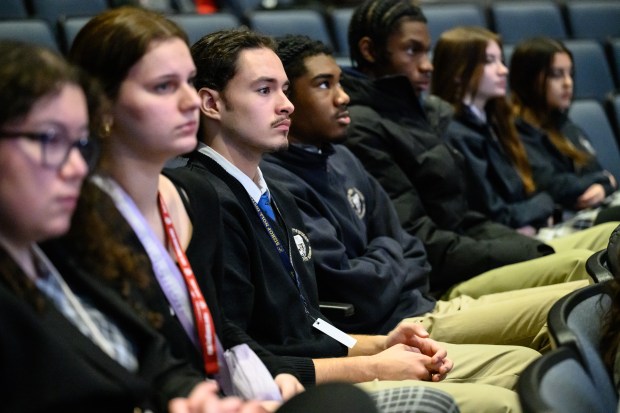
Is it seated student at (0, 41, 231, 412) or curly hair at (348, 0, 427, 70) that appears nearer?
seated student at (0, 41, 231, 412)

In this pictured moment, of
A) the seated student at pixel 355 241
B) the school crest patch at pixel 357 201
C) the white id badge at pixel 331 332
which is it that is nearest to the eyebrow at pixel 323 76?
the seated student at pixel 355 241

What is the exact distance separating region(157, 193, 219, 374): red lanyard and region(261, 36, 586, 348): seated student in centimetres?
70

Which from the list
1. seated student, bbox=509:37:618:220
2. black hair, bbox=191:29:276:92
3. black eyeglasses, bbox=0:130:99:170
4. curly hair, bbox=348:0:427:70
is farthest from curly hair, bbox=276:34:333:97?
seated student, bbox=509:37:618:220

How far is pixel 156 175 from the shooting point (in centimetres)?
174

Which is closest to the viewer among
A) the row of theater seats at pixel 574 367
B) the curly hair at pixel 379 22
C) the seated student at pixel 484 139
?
the row of theater seats at pixel 574 367

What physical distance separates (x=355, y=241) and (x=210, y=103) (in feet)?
2.20

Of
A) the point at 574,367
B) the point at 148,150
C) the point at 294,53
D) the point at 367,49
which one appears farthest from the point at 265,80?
the point at 367,49

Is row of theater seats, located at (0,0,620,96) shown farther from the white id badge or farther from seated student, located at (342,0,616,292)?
the white id badge

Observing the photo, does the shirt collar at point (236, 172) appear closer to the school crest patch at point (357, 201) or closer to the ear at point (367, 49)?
the school crest patch at point (357, 201)

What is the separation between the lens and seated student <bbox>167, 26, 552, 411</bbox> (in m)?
2.08

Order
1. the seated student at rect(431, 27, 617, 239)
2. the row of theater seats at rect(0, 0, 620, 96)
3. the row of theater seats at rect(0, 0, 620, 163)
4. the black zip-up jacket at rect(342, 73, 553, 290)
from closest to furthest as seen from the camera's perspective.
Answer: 1. the black zip-up jacket at rect(342, 73, 553, 290)
2. the seated student at rect(431, 27, 617, 239)
3. the row of theater seats at rect(0, 0, 620, 163)
4. the row of theater seats at rect(0, 0, 620, 96)

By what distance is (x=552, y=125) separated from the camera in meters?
4.30

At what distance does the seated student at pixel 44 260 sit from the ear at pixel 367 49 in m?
2.04

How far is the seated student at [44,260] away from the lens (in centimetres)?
131
